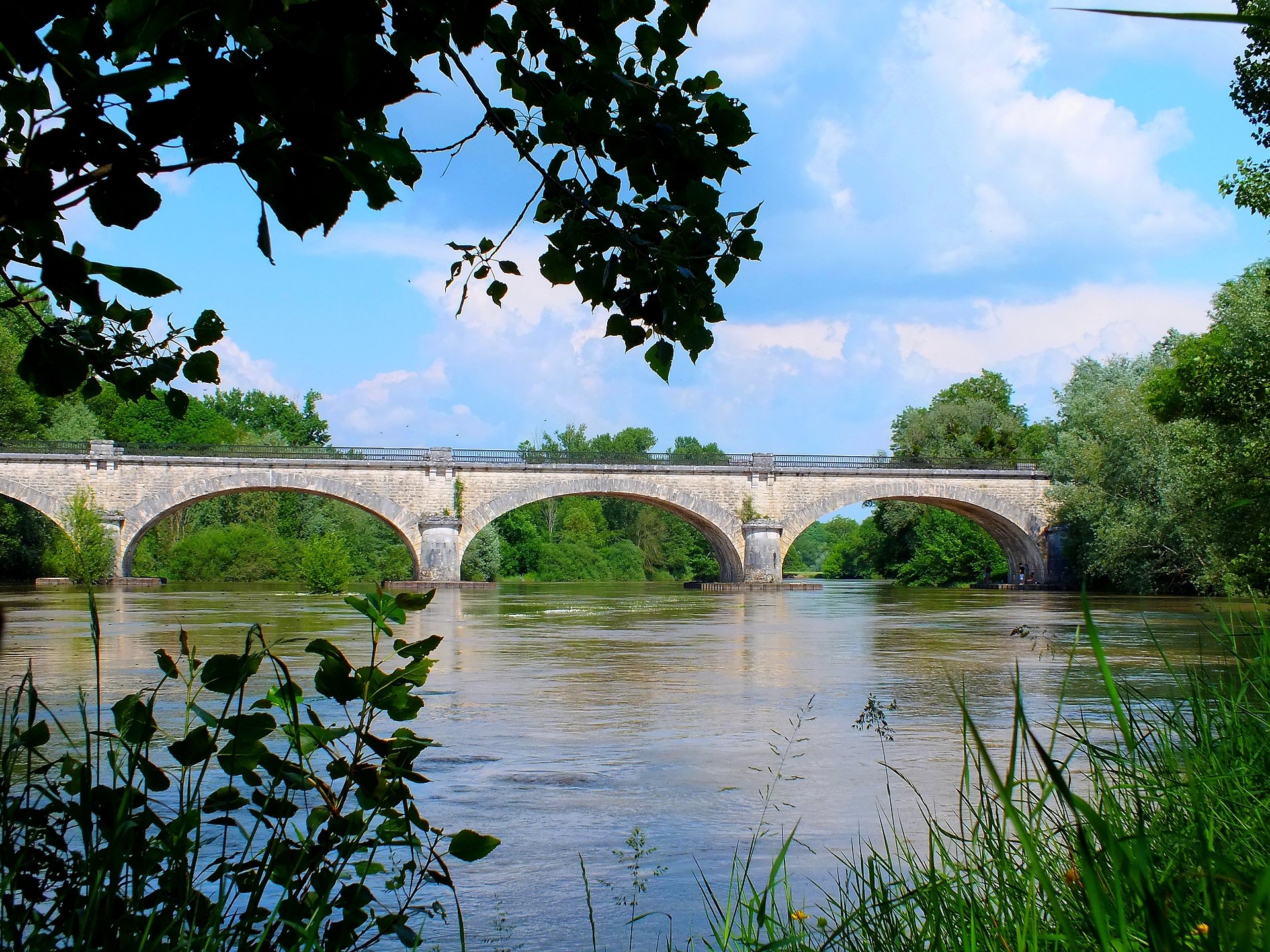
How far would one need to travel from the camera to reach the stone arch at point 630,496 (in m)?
35.4

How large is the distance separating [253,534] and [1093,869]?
48519 millimetres

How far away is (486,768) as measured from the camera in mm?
4902

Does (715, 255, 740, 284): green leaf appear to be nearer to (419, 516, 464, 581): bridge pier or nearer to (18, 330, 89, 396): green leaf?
(18, 330, 89, 396): green leaf

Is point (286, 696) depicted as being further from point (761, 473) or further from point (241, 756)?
point (761, 473)

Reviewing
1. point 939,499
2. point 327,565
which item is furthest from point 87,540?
point 939,499

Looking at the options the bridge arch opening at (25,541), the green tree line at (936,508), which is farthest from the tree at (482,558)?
the bridge arch opening at (25,541)

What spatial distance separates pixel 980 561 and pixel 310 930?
46.9 meters

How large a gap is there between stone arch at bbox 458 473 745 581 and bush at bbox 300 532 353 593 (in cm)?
1023

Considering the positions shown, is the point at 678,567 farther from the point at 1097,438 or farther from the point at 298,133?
the point at 298,133

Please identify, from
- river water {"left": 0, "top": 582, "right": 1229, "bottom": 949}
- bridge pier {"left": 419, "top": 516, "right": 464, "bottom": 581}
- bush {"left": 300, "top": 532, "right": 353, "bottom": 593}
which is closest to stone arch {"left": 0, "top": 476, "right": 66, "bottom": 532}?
bridge pier {"left": 419, "top": 516, "right": 464, "bottom": 581}

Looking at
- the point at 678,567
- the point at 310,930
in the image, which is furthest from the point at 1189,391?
the point at 678,567

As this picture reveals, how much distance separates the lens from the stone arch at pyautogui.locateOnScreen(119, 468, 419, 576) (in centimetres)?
3344

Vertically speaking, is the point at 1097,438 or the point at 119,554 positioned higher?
the point at 1097,438

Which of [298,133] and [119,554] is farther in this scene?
[119,554]
